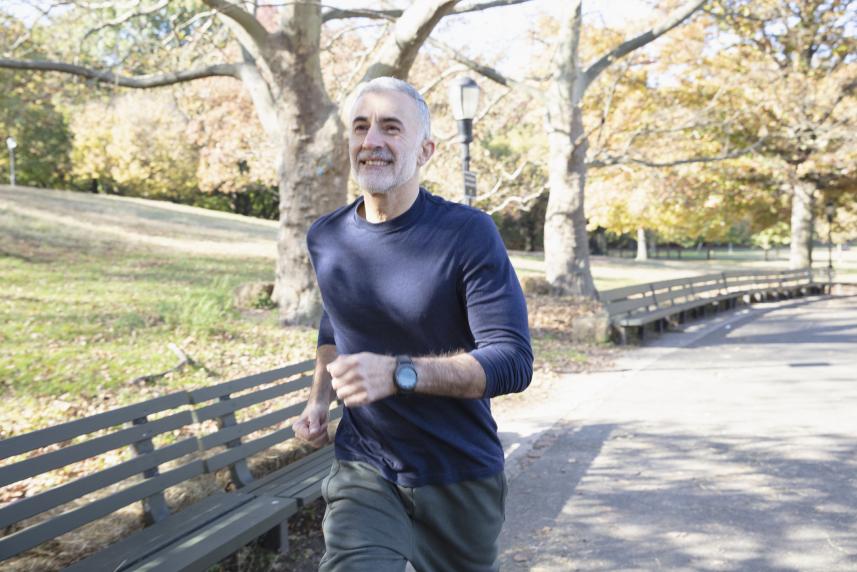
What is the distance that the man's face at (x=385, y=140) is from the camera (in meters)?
2.37

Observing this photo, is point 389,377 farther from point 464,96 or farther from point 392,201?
point 464,96

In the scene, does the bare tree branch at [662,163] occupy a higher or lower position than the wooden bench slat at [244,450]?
higher

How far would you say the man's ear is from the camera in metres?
2.47

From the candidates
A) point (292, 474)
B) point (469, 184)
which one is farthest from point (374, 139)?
point (469, 184)

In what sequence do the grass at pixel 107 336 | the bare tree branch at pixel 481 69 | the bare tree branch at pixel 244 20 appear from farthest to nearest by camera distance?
the bare tree branch at pixel 481 69 → the bare tree branch at pixel 244 20 → the grass at pixel 107 336

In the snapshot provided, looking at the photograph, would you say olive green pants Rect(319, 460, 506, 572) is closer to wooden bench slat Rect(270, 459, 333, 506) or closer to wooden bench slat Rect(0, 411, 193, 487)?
wooden bench slat Rect(0, 411, 193, 487)

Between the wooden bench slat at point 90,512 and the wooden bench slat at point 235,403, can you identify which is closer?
the wooden bench slat at point 90,512

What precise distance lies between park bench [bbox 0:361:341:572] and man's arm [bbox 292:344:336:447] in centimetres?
111

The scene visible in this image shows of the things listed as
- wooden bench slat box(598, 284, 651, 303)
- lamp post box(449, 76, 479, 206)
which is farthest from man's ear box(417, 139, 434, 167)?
wooden bench slat box(598, 284, 651, 303)

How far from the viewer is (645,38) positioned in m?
16.3

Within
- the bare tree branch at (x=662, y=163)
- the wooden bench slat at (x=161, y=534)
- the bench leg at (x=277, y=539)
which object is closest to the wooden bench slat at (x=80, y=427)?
the wooden bench slat at (x=161, y=534)

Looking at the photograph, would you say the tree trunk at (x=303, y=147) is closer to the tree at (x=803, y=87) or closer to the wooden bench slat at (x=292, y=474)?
the wooden bench slat at (x=292, y=474)

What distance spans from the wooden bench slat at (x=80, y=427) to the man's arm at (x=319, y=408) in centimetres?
144

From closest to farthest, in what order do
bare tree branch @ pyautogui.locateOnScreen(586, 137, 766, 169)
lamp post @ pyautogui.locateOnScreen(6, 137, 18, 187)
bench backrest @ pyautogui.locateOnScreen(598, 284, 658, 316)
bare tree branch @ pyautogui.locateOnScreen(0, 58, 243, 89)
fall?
bare tree branch @ pyautogui.locateOnScreen(0, 58, 243, 89) < bench backrest @ pyautogui.locateOnScreen(598, 284, 658, 316) < bare tree branch @ pyautogui.locateOnScreen(586, 137, 766, 169) < lamp post @ pyautogui.locateOnScreen(6, 137, 18, 187)
